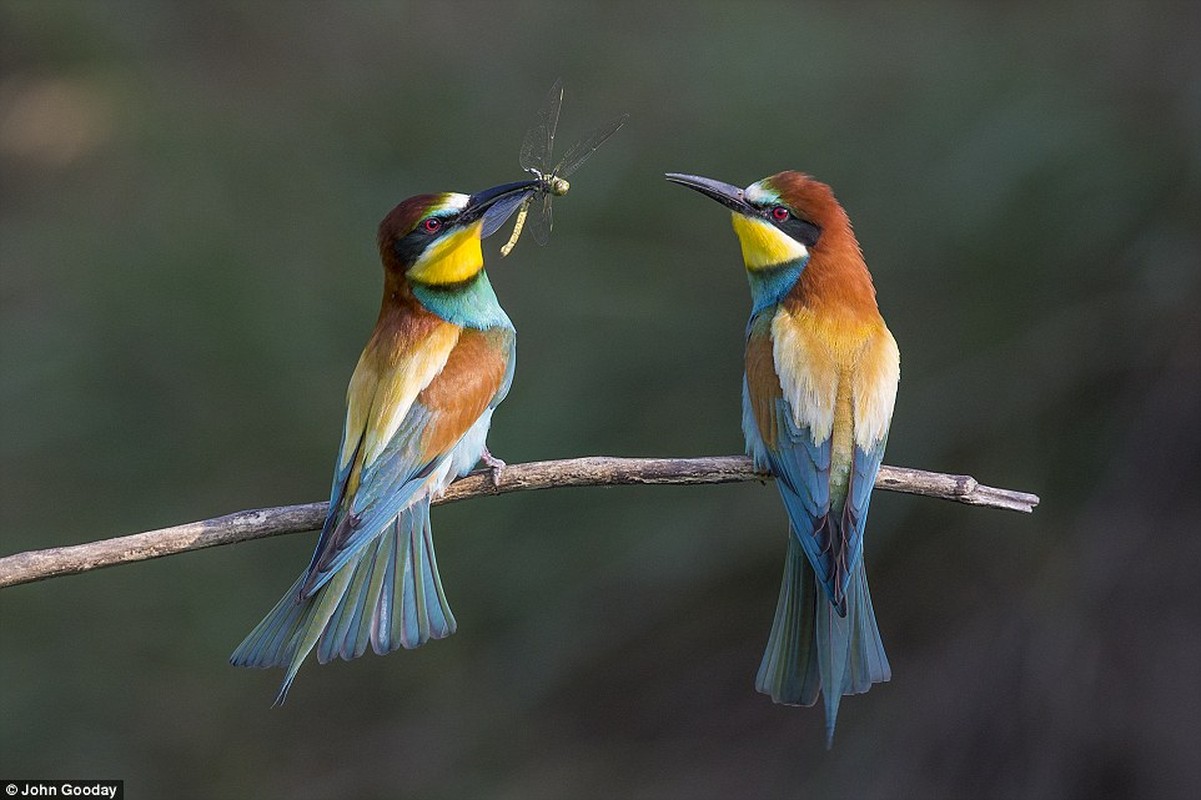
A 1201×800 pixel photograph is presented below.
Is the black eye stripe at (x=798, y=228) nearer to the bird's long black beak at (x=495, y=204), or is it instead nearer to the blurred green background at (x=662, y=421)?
the bird's long black beak at (x=495, y=204)

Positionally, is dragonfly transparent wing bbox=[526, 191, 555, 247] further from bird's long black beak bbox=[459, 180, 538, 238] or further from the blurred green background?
the blurred green background

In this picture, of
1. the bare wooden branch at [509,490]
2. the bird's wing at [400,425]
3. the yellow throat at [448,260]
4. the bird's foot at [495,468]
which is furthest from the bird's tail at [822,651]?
the yellow throat at [448,260]

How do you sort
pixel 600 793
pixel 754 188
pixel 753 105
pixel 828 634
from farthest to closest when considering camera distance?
pixel 753 105 < pixel 600 793 < pixel 754 188 < pixel 828 634

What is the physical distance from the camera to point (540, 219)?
3076 millimetres

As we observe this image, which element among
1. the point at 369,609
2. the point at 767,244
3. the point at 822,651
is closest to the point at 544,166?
the point at 767,244

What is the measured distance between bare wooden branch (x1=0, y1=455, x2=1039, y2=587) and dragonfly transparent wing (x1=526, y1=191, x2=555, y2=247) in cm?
58

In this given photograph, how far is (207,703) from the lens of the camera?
4.89m

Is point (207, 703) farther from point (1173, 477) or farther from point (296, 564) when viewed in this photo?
point (1173, 477)

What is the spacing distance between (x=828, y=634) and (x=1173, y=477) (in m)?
2.00

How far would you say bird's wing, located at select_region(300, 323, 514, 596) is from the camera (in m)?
2.60

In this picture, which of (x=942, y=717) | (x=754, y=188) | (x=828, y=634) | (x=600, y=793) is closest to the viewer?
(x=828, y=634)

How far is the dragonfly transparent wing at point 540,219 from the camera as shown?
121 inches

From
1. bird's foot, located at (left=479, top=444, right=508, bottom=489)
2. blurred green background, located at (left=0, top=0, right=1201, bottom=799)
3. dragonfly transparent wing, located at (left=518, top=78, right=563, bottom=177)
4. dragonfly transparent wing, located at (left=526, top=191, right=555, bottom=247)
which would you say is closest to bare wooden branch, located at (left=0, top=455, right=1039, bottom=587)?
bird's foot, located at (left=479, top=444, right=508, bottom=489)

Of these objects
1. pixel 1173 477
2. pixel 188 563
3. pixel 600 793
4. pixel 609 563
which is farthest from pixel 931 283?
pixel 188 563
